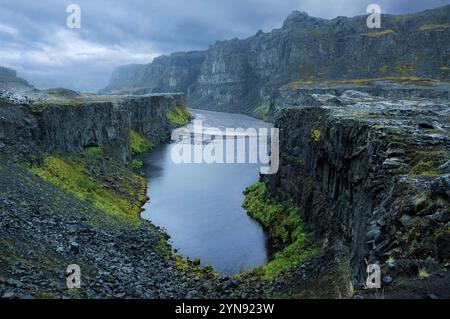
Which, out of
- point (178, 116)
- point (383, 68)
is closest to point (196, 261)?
point (178, 116)

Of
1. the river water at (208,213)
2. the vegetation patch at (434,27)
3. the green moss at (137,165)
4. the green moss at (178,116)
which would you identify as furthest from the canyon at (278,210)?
the vegetation patch at (434,27)

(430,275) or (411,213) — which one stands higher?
(411,213)

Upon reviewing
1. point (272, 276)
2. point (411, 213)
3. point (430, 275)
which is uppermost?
point (411, 213)

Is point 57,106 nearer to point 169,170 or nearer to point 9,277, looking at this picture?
point 169,170

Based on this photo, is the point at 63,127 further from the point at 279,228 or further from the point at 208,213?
the point at 279,228

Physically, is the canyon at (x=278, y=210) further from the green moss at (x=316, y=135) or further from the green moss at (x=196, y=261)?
the green moss at (x=316, y=135)

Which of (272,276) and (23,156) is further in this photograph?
(23,156)
